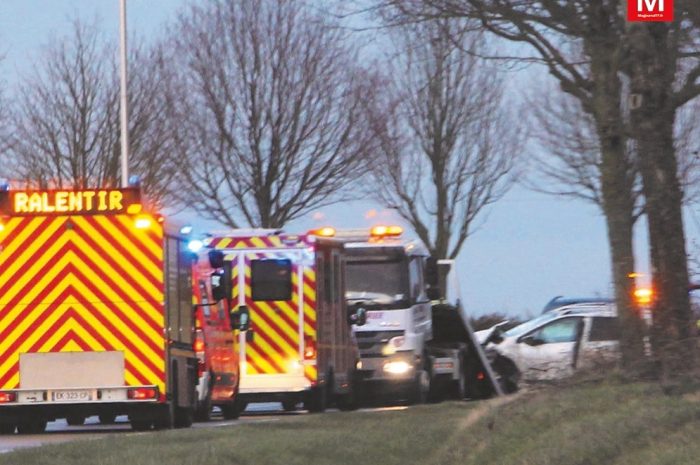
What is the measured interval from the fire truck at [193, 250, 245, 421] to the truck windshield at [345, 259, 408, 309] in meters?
3.57

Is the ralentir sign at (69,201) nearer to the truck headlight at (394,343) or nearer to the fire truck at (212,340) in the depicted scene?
the fire truck at (212,340)

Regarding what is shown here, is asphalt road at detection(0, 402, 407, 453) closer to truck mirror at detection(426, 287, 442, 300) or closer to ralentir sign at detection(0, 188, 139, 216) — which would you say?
ralentir sign at detection(0, 188, 139, 216)

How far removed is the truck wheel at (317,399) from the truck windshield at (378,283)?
6.67 ft

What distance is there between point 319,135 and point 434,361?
14.0 m

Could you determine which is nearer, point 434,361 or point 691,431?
point 691,431

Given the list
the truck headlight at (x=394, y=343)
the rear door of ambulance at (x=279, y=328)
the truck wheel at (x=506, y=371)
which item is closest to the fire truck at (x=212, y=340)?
the rear door of ambulance at (x=279, y=328)

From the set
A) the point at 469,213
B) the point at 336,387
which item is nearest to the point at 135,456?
the point at 336,387

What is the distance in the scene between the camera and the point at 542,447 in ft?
38.0

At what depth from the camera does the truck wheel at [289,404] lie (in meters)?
25.0

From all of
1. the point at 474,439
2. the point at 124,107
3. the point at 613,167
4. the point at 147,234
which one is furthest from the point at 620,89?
the point at 124,107

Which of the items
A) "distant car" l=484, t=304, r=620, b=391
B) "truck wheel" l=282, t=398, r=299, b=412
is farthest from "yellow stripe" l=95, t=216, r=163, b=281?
"distant car" l=484, t=304, r=620, b=391

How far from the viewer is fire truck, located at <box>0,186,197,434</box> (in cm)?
1938

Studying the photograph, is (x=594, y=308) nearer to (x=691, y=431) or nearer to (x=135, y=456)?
(x=135, y=456)

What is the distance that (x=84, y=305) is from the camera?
64.2ft
